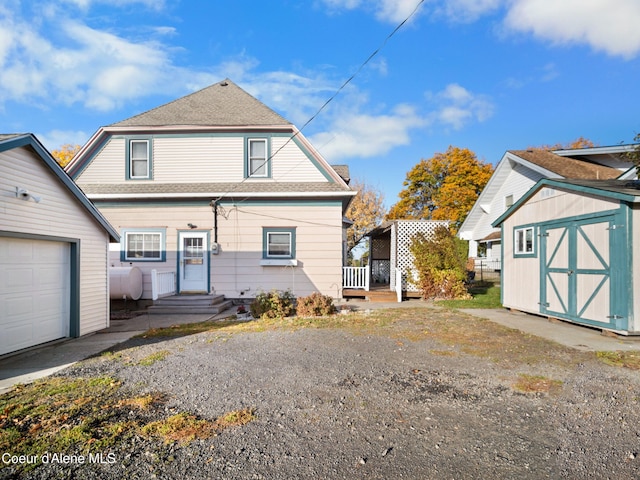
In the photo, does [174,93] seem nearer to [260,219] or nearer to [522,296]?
[260,219]

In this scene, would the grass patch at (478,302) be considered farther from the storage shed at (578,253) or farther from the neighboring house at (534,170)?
the neighboring house at (534,170)

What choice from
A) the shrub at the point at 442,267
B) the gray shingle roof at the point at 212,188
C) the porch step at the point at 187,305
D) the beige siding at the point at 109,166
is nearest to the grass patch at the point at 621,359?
the shrub at the point at 442,267

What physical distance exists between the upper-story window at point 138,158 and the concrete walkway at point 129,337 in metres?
5.11

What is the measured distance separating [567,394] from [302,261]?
8.74m

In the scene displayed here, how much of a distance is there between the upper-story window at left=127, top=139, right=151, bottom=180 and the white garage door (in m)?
5.69

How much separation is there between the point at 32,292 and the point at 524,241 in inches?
445

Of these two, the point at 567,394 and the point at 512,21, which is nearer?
the point at 567,394

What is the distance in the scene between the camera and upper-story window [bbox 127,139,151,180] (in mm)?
12484

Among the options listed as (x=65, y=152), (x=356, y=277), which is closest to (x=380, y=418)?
(x=356, y=277)

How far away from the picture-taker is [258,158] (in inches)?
490

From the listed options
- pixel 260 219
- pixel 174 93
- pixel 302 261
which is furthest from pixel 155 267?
pixel 174 93

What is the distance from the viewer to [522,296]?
9.72m

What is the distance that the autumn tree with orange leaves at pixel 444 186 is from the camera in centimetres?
3262

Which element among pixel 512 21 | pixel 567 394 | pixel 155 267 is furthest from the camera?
pixel 155 267
